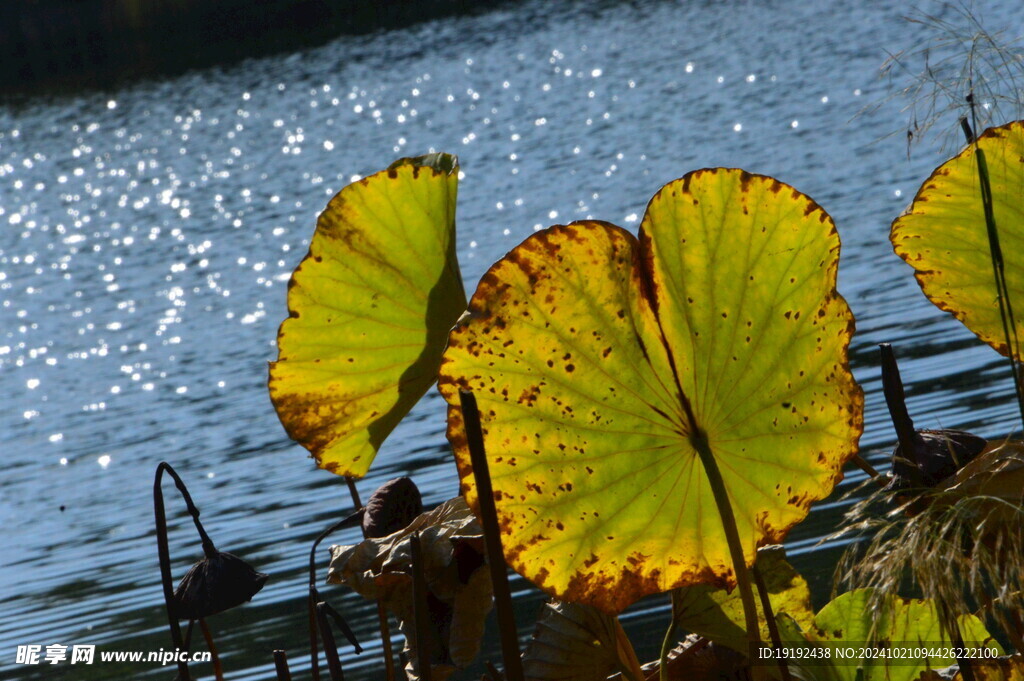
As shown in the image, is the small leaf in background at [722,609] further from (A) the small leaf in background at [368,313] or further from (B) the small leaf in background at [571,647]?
(A) the small leaf in background at [368,313]

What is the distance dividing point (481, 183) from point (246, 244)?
1799 mm

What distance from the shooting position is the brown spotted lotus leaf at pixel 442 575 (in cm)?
81

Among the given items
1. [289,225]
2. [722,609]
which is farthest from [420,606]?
[289,225]

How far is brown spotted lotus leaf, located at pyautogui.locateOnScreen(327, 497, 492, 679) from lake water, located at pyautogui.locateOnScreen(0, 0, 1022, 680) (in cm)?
35

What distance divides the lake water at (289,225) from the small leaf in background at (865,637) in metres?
0.17

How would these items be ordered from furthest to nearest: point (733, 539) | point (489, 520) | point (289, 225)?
point (289, 225) → point (733, 539) → point (489, 520)

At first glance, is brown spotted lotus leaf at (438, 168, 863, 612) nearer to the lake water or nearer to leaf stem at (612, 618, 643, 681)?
leaf stem at (612, 618, 643, 681)

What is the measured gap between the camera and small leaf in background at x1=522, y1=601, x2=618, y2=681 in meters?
0.84

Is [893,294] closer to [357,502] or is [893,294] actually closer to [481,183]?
[357,502]

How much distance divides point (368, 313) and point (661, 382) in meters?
0.28

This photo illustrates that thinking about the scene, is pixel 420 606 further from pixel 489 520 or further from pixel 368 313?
pixel 368 313

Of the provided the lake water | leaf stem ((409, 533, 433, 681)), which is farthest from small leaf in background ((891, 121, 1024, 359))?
leaf stem ((409, 533, 433, 681))

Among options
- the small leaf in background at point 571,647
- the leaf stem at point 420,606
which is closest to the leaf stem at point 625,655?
the small leaf in background at point 571,647

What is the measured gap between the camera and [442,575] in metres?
0.82
